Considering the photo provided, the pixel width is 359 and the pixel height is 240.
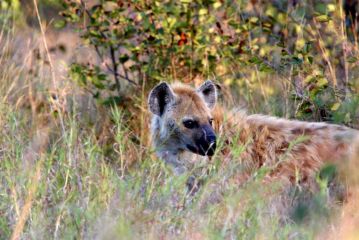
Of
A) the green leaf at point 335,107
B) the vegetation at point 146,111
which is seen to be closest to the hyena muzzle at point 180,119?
the vegetation at point 146,111

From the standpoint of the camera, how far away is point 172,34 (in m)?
7.93

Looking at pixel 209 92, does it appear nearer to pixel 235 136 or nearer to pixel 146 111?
pixel 235 136

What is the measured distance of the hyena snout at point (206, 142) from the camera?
6141 millimetres

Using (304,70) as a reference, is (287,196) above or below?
below

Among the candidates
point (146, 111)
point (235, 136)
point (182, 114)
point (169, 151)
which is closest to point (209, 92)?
point (182, 114)

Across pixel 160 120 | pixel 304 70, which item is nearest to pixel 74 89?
pixel 160 120

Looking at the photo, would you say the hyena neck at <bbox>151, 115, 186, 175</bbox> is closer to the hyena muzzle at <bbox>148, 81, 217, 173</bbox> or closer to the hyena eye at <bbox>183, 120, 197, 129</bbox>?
the hyena muzzle at <bbox>148, 81, 217, 173</bbox>

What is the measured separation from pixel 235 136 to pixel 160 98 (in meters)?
0.76

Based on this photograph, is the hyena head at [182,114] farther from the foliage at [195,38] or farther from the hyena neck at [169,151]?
the foliage at [195,38]

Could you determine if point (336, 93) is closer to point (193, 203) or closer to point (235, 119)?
point (235, 119)

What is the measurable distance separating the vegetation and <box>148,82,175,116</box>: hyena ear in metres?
0.32

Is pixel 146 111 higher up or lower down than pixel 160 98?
lower down

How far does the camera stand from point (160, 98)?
6.56 m

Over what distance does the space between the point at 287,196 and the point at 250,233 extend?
1144 mm
